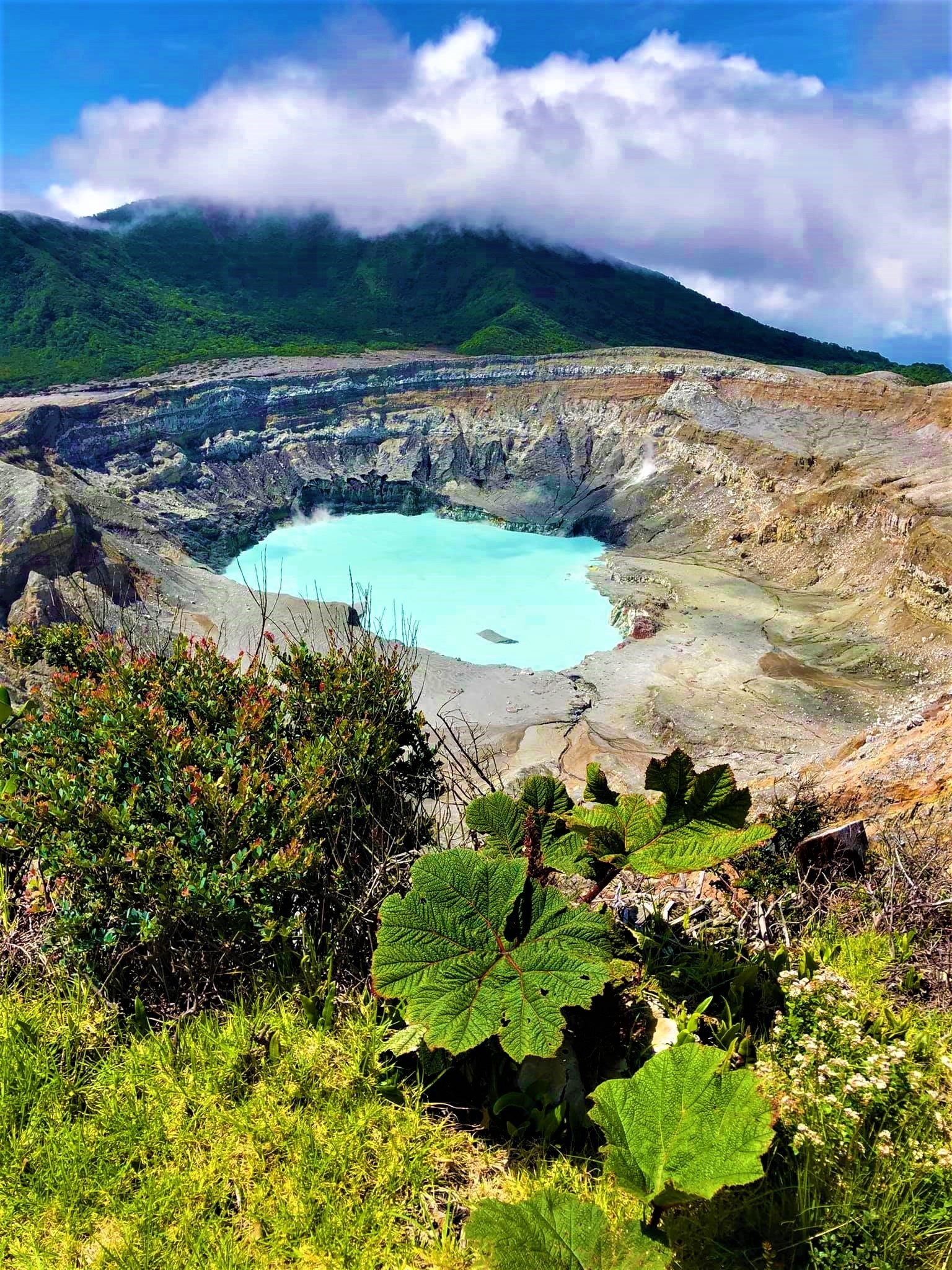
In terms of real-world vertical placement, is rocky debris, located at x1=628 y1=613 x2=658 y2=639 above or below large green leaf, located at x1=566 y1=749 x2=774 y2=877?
below

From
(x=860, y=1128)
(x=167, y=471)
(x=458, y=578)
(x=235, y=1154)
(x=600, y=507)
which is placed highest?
(x=167, y=471)

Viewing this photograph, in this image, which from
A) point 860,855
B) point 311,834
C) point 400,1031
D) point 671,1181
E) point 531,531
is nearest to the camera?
point 671,1181

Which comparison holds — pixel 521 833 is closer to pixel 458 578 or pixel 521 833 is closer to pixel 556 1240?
pixel 556 1240

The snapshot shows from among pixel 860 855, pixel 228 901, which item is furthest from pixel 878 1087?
pixel 228 901

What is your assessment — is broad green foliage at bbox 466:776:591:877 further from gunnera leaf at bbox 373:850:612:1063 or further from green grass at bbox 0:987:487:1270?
green grass at bbox 0:987:487:1270

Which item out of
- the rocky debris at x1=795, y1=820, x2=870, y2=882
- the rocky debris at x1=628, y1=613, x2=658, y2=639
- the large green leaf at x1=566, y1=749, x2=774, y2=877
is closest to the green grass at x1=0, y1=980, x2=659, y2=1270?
the large green leaf at x1=566, y1=749, x2=774, y2=877

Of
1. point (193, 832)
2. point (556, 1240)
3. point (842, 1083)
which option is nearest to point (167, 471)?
point (193, 832)

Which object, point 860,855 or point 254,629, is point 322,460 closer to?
point 254,629
